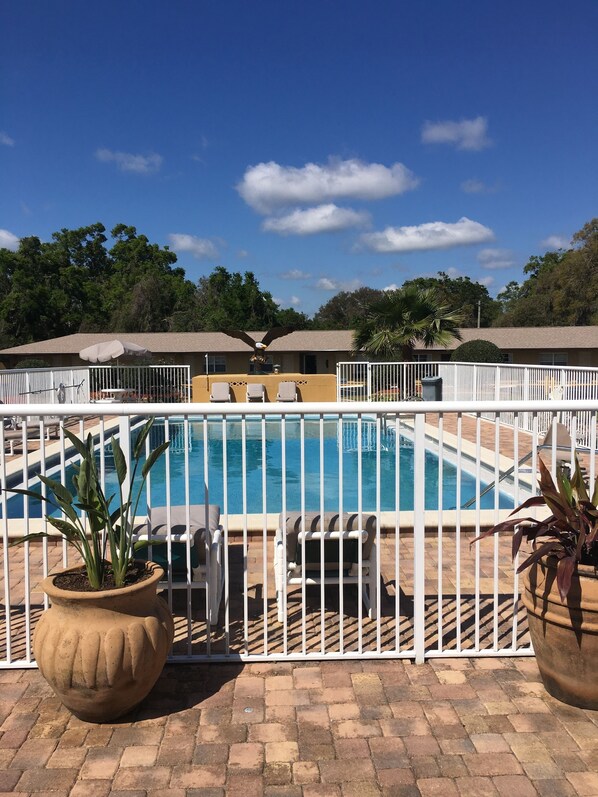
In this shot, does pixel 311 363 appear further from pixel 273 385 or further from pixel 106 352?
pixel 106 352

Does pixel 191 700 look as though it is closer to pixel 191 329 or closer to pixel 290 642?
pixel 290 642

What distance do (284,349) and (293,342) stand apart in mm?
1316

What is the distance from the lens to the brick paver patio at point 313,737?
7.20 feet

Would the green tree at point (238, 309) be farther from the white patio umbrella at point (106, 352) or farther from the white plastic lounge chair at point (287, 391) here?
the white patio umbrella at point (106, 352)

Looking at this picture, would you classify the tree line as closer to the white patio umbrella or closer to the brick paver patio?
the white patio umbrella

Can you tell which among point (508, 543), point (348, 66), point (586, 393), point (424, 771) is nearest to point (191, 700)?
point (424, 771)

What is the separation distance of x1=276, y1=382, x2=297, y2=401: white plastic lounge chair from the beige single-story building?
9.21m

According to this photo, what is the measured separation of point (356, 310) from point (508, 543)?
60.1 metres

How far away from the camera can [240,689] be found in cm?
291

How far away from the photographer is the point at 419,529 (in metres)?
3.08

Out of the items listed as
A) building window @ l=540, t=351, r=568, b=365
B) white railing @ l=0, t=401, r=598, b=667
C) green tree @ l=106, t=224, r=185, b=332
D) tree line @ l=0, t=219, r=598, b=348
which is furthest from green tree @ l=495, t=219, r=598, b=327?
white railing @ l=0, t=401, r=598, b=667

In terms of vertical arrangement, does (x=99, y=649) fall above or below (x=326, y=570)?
above

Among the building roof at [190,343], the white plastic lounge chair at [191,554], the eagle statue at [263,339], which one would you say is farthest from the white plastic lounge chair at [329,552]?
the building roof at [190,343]

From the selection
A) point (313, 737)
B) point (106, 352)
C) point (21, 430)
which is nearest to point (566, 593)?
point (313, 737)
